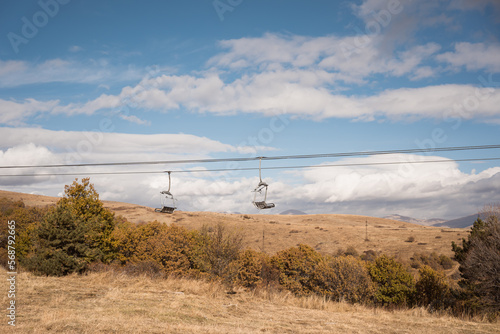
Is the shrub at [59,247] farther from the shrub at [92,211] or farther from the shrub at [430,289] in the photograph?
the shrub at [430,289]

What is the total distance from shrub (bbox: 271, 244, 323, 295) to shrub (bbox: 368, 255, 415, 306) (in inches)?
232

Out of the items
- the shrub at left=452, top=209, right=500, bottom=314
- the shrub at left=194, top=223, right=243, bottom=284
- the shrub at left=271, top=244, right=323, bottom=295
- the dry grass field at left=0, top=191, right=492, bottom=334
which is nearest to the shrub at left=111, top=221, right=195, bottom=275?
the shrub at left=194, top=223, right=243, bottom=284

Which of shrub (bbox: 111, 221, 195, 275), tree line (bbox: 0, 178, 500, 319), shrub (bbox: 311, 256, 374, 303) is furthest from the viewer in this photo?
shrub (bbox: 111, 221, 195, 275)

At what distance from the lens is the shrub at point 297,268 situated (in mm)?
35031

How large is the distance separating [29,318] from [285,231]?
3070 inches

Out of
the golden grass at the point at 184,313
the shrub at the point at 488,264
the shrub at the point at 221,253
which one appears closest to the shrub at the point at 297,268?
the shrub at the point at 221,253

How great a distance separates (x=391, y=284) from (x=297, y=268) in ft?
31.5

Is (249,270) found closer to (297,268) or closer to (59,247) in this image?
(297,268)

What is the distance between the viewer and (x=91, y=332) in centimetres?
1120

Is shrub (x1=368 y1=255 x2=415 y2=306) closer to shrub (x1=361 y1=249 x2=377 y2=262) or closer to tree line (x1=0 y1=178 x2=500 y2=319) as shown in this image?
tree line (x1=0 y1=178 x2=500 y2=319)

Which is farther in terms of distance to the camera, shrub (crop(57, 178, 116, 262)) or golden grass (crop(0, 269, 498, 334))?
shrub (crop(57, 178, 116, 262))

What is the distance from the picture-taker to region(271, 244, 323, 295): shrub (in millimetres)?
35031

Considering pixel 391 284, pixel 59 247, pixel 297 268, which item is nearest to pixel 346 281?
pixel 391 284

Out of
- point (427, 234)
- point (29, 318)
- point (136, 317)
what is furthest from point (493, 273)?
point (427, 234)
